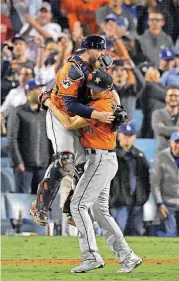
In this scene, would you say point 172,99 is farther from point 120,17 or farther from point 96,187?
point 96,187

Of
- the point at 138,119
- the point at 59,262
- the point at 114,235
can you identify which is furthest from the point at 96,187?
the point at 138,119

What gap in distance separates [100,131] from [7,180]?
6.05 metres

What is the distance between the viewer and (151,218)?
42.2ft

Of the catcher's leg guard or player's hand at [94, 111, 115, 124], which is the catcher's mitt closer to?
player's hand at [94, 111, 115, 124]

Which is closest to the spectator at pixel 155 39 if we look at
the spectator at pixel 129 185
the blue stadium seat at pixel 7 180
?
the spectator at pixel 129 185

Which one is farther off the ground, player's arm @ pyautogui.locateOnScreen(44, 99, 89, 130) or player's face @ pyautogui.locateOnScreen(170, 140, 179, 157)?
player's arm @ pyautogui.locateOnScreen(44, 99, 89, 130)

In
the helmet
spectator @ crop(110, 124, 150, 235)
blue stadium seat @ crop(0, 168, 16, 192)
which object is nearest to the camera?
the helmet

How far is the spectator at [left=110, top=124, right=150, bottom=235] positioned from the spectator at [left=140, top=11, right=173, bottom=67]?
120 cm

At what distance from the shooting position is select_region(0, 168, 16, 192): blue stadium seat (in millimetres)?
13070

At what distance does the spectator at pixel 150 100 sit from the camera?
512 inches

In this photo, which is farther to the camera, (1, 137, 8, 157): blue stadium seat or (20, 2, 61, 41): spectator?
(20, 2, 61, 41): spectator

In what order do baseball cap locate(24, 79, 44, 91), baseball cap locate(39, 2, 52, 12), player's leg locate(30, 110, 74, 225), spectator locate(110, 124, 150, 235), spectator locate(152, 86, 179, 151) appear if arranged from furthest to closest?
baseball cap locate(39, 2, 52, 12) → baseball cap locate(24, 79, 44, 91) → spectator locate(152, 86, 179, 151) → spectator locate(110, 124, 150, 235) → player's leg locate(30, 110, 74, 225)

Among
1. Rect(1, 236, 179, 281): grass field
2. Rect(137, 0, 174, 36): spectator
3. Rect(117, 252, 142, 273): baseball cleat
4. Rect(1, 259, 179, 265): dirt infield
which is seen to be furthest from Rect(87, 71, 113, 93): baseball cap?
Rect(137, 0, 174, 36): spectator

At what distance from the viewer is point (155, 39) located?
1327cm
